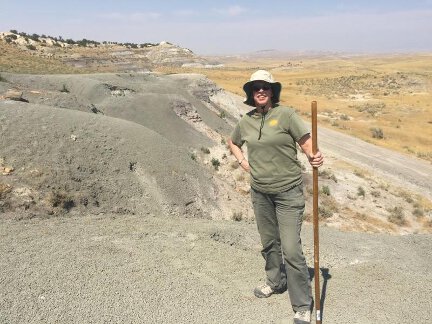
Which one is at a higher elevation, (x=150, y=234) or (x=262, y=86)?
(x=262, y=86)

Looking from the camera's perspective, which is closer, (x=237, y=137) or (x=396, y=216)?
(x=237, y=137)

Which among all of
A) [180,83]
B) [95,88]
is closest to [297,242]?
[95,88]

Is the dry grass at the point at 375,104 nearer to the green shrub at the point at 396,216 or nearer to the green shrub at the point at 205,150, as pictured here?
the green shrub at the point at 396,216

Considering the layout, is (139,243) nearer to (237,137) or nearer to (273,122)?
(237,137)

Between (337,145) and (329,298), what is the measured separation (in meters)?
25.2

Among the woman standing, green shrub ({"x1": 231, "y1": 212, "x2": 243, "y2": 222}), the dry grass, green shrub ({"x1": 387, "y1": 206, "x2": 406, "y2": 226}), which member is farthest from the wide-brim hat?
the dry grass

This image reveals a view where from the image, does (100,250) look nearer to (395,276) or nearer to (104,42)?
(395,276)

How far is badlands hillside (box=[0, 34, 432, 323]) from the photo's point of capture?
5.55 m

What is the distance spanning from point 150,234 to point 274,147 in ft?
11.6

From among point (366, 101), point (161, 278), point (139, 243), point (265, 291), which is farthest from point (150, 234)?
point (366, 101)

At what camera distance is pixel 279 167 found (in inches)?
205

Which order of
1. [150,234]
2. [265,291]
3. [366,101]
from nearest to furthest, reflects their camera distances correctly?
[265,291] < [150,234] < [366,101]

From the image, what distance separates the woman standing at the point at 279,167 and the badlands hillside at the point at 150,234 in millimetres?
628

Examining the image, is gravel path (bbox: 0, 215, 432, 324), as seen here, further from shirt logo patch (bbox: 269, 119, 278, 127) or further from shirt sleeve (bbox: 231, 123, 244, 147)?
shirt logo patch (bbox: 269, 119, 278, 127)
